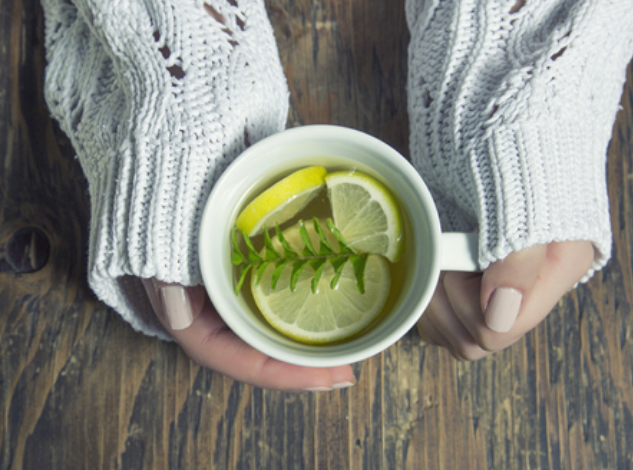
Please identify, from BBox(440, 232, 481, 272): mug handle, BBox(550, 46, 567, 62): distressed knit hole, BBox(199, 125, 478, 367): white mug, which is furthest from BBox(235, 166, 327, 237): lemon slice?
BBox(550, 46, 567, 62): distressed knit hole

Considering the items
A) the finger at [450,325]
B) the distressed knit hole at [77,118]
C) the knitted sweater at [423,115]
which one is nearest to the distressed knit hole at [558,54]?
the knitted sweater at [423,115]

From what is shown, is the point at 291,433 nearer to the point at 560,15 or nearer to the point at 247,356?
the point at 247,356

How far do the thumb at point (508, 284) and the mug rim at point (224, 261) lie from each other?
0.20 ft

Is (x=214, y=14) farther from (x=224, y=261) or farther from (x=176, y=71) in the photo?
(x=224, y=261)

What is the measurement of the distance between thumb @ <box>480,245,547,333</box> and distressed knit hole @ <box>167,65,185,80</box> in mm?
306

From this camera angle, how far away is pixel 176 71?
435 mm

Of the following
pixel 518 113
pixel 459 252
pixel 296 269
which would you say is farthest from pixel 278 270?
pixel 518 113

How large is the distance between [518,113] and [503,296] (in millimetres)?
151

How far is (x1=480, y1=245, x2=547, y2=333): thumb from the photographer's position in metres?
0.39

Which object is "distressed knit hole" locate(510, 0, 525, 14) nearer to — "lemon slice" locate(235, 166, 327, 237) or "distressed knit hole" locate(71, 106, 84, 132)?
"lemon slice" locate(235, 166, 327, 237)

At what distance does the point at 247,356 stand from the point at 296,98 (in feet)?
0.95

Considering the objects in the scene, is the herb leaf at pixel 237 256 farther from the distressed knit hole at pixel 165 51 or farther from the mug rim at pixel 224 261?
the distressed knit hole at pixel 165 51

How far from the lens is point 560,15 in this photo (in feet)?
1.52

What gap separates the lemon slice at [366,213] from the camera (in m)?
0.41
